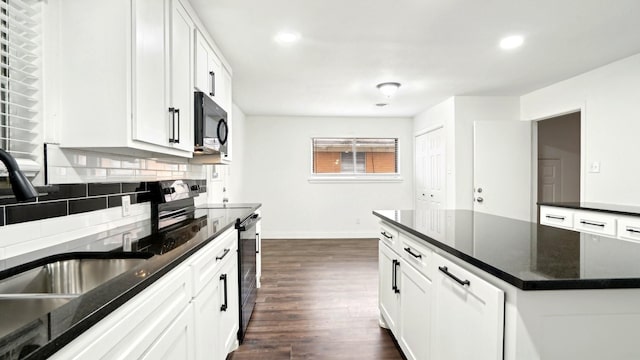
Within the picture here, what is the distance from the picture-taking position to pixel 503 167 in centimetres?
434

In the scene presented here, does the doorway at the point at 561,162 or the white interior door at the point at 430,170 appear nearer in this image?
the white interior door at the point at 430,170

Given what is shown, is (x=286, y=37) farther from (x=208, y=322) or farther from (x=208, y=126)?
(x=208, y=322)

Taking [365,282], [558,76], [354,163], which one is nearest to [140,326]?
[365,282]

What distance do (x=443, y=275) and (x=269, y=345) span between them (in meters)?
1.43

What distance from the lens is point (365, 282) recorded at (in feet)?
11.0

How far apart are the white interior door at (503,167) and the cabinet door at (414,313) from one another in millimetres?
3095

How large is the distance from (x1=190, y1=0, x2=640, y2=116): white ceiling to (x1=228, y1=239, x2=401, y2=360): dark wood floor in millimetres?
2332

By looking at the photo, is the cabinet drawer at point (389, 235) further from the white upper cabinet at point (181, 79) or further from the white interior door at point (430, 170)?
the white interior door at point (430, 170)

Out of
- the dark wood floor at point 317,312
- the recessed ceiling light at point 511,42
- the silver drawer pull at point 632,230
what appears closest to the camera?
the dark wood floor at point 317,312

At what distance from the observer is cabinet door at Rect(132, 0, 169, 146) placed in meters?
1.42

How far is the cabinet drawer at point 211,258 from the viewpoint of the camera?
4.48 ft

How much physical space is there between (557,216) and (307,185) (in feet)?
12.7

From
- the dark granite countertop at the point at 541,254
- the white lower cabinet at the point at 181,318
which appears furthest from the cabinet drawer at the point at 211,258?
the dark granite countertop at the point at 541,254

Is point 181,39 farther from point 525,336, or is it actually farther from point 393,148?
point 393,148
